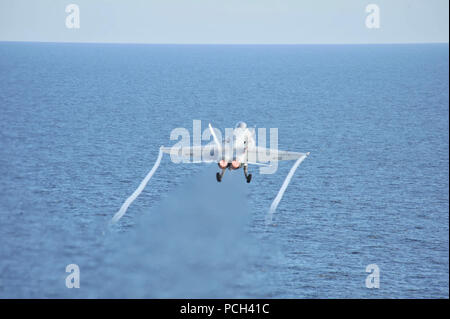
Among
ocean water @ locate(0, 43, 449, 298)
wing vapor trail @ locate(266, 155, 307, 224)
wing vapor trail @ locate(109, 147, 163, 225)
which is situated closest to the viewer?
ocean water @ locate(0, 43, 449, 298)

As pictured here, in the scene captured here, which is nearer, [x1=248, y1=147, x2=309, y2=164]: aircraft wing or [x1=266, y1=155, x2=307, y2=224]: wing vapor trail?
[x1=248, y1=147, x2=309, y2=164]: aircraft wing

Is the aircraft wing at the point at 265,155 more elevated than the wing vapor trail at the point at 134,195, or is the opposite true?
the aircraft wing at the point at 265,155

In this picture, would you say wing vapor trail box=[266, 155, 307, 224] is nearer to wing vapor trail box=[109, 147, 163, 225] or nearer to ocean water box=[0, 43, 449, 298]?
ocean water box=[0, 43, 449, 298]

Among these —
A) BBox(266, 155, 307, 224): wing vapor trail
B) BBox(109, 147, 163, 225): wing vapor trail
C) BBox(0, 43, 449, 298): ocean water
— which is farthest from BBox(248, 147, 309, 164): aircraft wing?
BBox(266, 155, 307, 224): wing vapor trail

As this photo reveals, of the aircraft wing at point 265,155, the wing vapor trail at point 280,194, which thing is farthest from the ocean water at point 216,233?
the aircraft wing at point 265,155

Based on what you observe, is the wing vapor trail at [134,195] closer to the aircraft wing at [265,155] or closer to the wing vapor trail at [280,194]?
the wing vapor trail at [280,194]

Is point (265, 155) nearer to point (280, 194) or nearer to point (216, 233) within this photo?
point (216, 233)

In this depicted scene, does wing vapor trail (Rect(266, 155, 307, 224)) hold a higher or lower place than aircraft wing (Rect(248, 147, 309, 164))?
lower

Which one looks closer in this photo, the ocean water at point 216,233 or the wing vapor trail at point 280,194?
the ocean water at point 216,233

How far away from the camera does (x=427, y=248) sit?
424 ft

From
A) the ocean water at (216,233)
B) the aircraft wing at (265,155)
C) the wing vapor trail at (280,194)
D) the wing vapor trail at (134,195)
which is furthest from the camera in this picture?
the wing vapor trail at (280,194)

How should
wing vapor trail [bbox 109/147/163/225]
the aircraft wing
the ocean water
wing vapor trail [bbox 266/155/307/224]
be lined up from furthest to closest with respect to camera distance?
wing vapor trail [bbox 266/155/307/224] < wing vapor trail [bbox 109/147/163/225] < the ocean water < the aircraft wing

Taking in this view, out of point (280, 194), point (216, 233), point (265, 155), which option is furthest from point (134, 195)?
point (265, 155)
